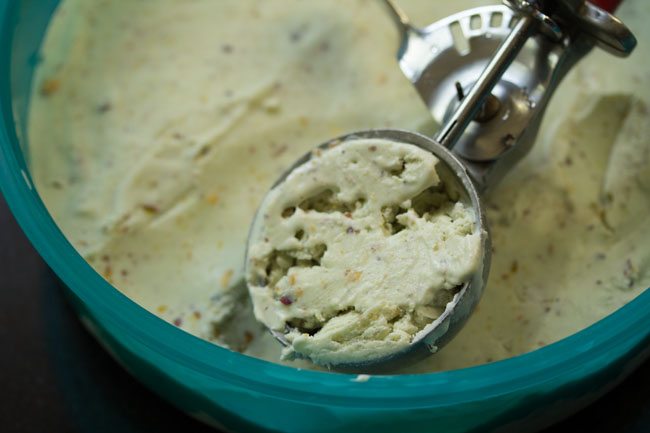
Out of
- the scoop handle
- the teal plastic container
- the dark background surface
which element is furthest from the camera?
the scoop handle

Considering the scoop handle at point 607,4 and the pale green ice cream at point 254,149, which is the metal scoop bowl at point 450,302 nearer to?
the pale green ice cream at point 254,149

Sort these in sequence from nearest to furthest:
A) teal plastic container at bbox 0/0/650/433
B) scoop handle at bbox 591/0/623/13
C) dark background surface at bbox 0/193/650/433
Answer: teal plastic container at bbox 0/0/650/433, dark background surface at bbox 0/193/650/433, scoop handle at bbox 591/0/623/13

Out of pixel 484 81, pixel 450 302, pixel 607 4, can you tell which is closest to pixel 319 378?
pixel 450 302

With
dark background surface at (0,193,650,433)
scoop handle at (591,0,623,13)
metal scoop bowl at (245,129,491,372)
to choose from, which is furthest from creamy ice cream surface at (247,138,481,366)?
scoop handle at (591,0,623,13)

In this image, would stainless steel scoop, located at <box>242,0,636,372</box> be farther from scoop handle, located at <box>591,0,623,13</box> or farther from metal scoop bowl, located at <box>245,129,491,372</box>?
scoop handle, located at <box>591,0,623,13</box>

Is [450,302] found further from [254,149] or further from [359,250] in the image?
[254,149]

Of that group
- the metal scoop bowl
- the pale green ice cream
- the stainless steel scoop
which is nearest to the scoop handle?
the pale green ice cream

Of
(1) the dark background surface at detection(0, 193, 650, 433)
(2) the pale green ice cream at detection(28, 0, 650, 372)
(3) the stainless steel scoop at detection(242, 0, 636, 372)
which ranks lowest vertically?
(1) the dark background surface at detection(0, 193, 650, 433)

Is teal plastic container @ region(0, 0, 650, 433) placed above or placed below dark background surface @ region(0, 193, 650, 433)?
above

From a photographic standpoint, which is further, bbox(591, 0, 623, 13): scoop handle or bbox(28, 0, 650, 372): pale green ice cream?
bbox(591, 0, 623, 13): scoop handle
